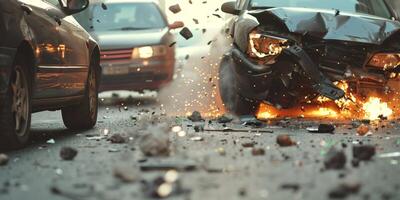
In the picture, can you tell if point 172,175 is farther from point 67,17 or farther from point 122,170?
point 67,17

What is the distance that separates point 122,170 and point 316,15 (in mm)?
4907

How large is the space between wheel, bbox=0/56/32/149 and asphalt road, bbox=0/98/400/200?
0.45 ft

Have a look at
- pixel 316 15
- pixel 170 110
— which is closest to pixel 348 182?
pixel 316 15

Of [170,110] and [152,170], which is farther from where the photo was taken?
[170,110]

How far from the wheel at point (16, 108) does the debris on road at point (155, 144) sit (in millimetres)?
1366

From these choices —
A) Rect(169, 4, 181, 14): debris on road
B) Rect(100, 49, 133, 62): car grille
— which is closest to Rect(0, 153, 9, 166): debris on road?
Rect(169, 4, 181, 14): debris on road

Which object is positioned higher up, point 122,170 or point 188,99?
point 122,170

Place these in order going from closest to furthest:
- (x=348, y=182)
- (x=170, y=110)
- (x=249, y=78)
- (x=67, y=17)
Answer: (x=348, y=182) < (x=67, y=17) < (x=249, y=78) < (x=170, y=110)

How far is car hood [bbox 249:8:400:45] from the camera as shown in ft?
30.0

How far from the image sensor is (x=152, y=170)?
5324 mm

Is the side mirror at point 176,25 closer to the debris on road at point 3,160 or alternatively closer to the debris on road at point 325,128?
the debris on road at point 325,128

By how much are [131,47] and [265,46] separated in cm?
683

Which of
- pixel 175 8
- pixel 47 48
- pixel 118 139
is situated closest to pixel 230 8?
pixel 175 8

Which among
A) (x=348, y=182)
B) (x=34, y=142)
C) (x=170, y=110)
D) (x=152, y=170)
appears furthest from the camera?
(x=170, y=110)
